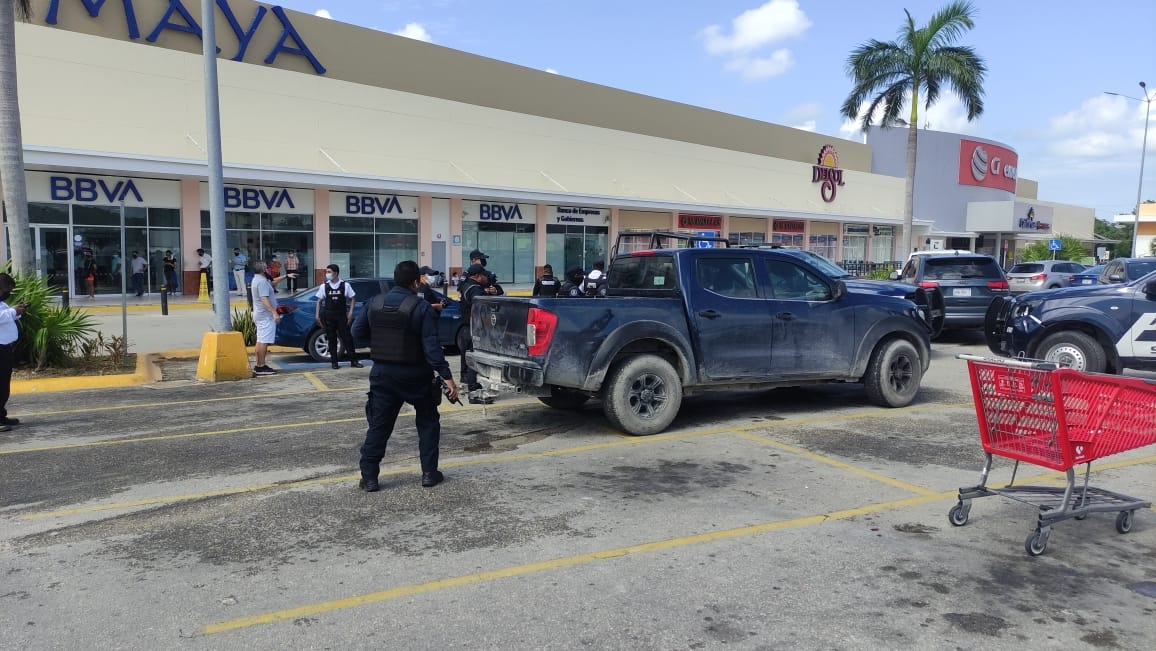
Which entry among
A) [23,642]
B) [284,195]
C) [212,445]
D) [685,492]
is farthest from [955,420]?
[284,195]

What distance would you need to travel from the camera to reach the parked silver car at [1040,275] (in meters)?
28.3

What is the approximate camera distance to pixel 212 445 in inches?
297

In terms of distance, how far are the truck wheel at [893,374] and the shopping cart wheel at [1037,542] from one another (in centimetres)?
439

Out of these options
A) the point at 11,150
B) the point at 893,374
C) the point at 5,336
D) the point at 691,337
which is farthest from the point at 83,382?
the point at 893,374

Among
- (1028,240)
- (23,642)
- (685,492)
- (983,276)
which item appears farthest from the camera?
(1028,240)

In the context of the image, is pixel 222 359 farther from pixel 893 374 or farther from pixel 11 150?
pixel 893 374

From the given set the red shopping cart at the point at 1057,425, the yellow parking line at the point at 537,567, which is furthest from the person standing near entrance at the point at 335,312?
the red shopping cart at the point at 1057,425

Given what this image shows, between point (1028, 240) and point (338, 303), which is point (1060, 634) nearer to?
point (338, 303)

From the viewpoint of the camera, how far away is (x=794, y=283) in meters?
8.67

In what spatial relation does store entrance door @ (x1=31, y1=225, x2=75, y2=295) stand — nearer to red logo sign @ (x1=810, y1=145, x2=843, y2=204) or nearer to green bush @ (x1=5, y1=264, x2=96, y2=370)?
green bush @ (x1=5, y1=264, x2=96, y2=370)

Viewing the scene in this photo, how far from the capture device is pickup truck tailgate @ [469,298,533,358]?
7.61m

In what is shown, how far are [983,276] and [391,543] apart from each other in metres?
14.1

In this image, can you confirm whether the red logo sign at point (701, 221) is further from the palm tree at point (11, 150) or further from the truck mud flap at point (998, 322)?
the palm tree at point (11, 150)

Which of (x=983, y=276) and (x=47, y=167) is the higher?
(x=47, y=167)
